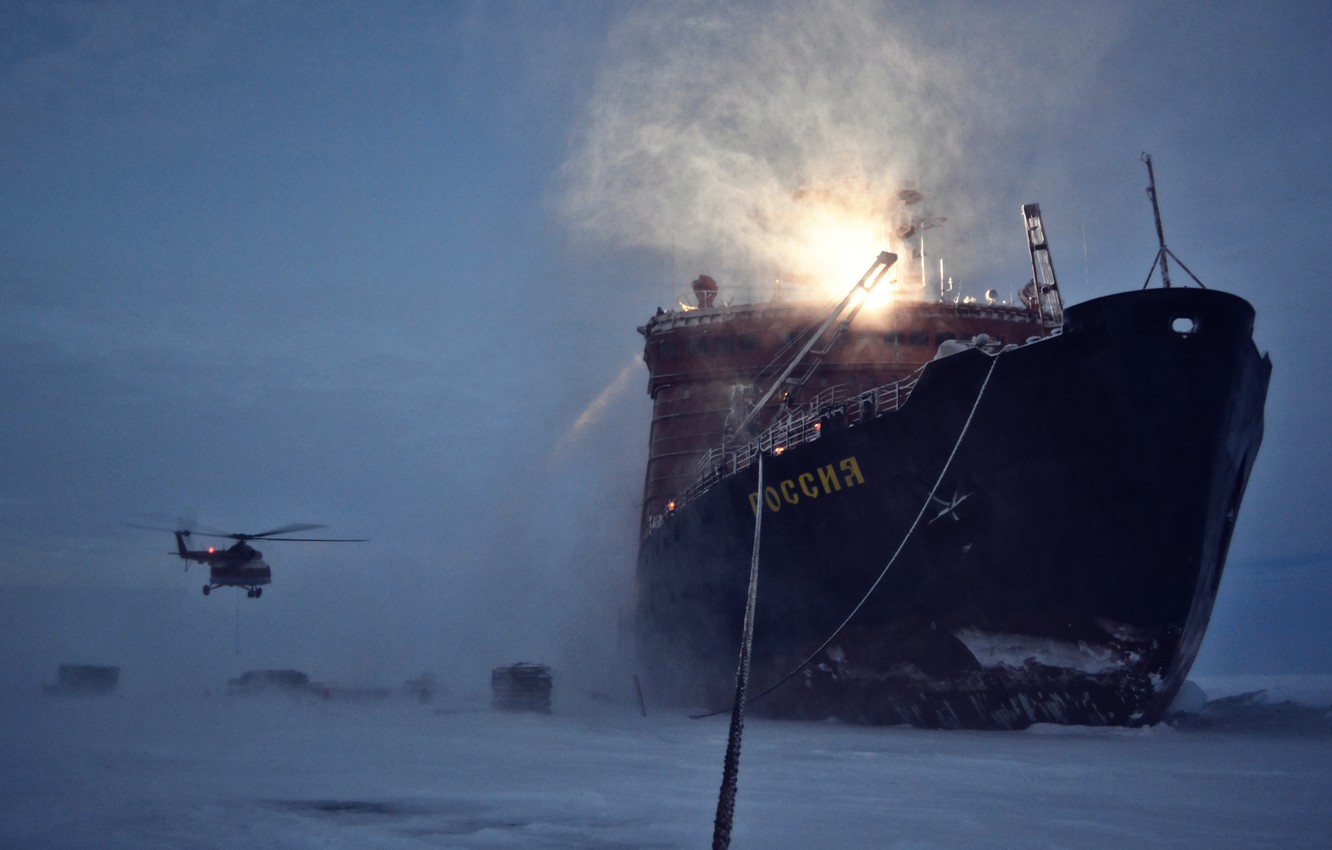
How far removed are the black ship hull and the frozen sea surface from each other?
3.44ft

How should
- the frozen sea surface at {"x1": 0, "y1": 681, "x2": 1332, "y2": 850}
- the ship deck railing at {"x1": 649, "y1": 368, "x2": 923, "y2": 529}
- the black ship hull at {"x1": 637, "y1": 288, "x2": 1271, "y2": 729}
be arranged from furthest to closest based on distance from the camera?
the ship deck railing at {"x1": 649, "y1": 368, "x2": 923, "y2": 529} < the black ship hull at {"x1": 637, "y1": 288, "x2": 1271, "y2": 729} < the frozen sea surface at {"x1": 0, "y1": 681, "x2": 1332, "y2": 850}

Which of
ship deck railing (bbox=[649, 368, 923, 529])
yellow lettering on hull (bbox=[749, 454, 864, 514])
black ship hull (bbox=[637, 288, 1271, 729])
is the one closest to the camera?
black ship hull (bbox=[637, 288, 1271, 729])

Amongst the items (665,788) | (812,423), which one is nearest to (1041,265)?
(812,423)

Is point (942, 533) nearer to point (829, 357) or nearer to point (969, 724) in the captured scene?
point (969, 724)

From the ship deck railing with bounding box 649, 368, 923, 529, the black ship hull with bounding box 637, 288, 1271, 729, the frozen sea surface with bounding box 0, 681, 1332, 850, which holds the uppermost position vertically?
the ship deck railing with bounding box 649, 368, 923, 529

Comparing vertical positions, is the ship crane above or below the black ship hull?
above

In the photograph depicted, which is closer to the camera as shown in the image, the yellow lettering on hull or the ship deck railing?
the yellow lettering on hull

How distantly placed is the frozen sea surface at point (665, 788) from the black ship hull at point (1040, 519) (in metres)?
1.05

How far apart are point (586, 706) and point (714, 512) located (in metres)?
15.8

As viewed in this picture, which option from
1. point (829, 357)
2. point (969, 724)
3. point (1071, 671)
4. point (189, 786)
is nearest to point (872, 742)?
point (969, 724)

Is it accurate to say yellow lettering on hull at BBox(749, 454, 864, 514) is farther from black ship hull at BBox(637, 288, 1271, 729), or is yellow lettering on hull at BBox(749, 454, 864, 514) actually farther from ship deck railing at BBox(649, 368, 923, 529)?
ship deck railing at BBox(649, 368, 923, 529)

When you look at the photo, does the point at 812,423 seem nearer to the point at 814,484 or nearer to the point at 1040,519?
the point at 814,484

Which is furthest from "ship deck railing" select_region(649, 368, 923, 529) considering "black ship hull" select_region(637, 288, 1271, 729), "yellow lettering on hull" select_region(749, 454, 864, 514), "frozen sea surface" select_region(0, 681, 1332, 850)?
"frozen sea surface" select_region(0, 681, 1332, 850)

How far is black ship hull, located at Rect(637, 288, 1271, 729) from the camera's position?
57.5 feet
